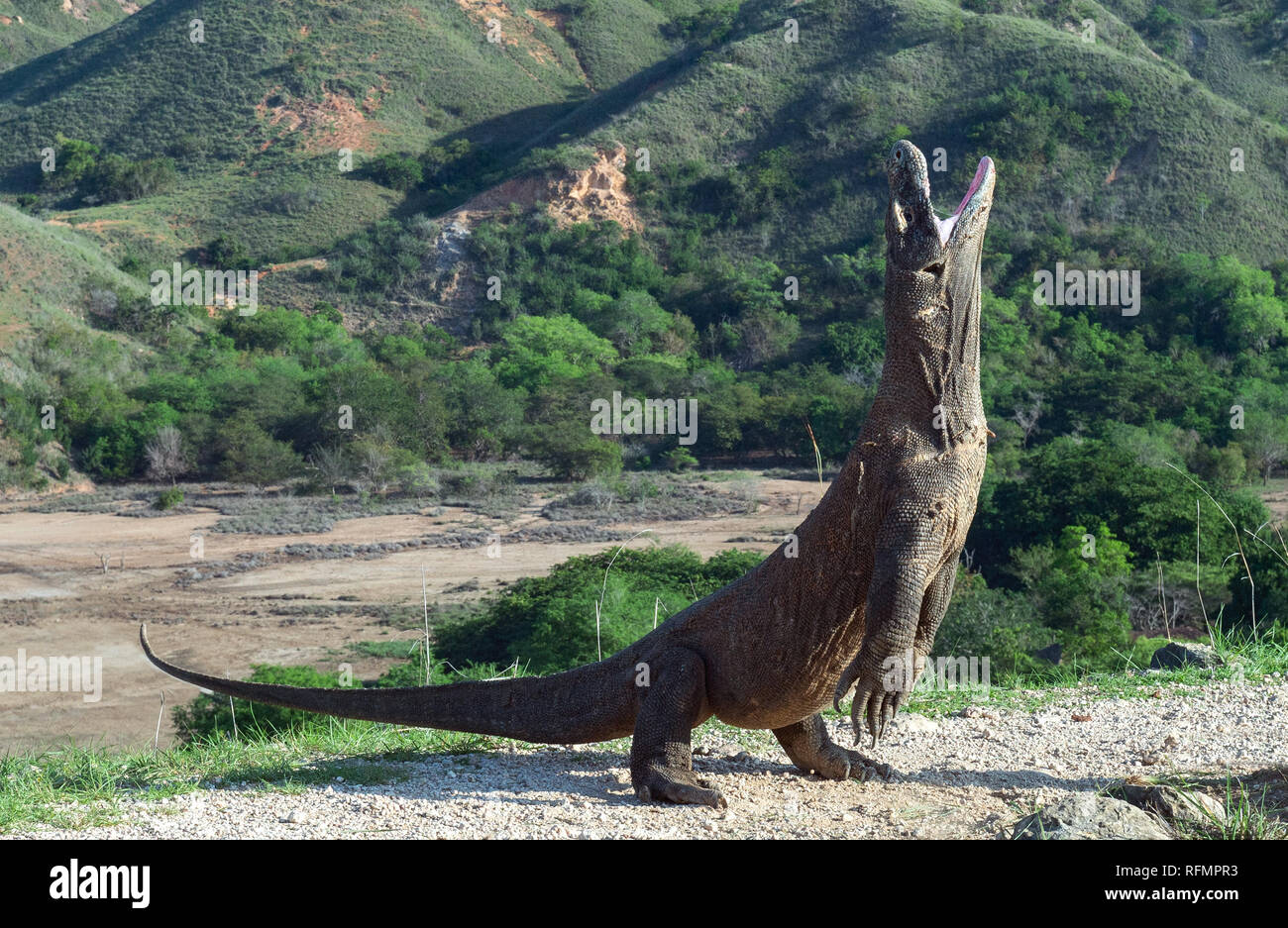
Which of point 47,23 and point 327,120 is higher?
point 47,23

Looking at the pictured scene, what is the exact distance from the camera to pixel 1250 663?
7.14 m

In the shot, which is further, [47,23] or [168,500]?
[47,23]

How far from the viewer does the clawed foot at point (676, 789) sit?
4824 mm

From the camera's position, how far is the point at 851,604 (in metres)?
4.66

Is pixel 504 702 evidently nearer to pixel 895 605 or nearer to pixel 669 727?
pixel 669 727

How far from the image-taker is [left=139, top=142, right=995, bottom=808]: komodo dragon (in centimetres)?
439

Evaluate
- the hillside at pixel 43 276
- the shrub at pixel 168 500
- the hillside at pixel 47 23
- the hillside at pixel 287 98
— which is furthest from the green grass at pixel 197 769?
the hillside at pixel 47 23

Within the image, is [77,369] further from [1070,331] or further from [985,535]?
[1070,331]

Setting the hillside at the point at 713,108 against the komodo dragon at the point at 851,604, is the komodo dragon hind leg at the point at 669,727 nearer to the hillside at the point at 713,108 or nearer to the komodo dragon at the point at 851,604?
the komodo dragon at the point at 851,604

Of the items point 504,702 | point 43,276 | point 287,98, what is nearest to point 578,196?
point 287,98

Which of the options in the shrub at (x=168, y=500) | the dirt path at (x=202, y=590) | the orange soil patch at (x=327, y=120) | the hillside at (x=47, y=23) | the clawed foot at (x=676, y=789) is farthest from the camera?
the hillside at (x=47, y=23)

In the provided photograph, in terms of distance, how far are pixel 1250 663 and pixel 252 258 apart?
48.6 m

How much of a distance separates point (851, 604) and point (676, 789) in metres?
0.99

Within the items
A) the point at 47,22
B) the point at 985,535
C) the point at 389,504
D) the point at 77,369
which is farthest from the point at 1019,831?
the point at 47,22
